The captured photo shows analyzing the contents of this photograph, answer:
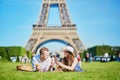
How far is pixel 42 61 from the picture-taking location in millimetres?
6305

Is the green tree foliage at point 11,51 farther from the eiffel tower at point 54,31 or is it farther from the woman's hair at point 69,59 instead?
the woman's hair at point 69,59

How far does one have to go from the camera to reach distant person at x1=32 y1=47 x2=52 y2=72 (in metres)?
Result: 6.07

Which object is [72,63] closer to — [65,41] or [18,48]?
[18,48]

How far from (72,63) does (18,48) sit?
63.3 ft

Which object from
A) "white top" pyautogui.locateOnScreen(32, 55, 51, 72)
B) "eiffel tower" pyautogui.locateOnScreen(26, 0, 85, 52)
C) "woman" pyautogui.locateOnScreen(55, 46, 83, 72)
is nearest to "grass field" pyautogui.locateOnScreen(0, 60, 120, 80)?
"woman" pyautogui.locateOnScreen(55, 46, 83, 72)

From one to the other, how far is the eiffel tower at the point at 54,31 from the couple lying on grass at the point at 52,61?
70.7 feet

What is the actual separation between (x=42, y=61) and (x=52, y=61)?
0.28 m

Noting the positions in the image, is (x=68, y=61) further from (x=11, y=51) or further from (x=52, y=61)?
(x=11, y=51)

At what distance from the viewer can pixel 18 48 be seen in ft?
82.0

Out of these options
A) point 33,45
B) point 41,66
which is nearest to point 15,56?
point 33,45

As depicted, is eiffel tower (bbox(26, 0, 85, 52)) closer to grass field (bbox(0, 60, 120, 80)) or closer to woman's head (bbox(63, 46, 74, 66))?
woman's head (bbox(63, 46, 74, 66))

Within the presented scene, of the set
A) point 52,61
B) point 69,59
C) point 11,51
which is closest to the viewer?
point 69,59

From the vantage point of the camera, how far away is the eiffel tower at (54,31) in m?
28.7

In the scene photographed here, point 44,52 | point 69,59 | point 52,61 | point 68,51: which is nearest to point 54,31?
point 52,61
